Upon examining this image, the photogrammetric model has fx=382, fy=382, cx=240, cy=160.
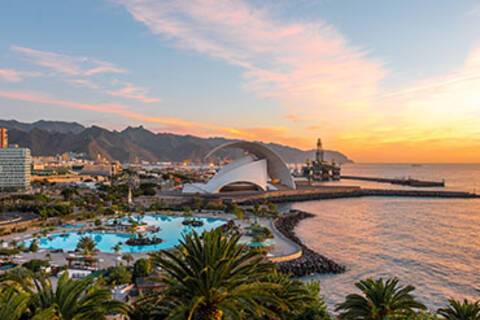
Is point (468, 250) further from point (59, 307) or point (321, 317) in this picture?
point (59, 307)

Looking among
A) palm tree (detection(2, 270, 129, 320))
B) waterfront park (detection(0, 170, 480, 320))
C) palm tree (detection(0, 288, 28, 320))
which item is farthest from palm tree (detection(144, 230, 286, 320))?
palm tree (detection(0, 288, 28, 320))

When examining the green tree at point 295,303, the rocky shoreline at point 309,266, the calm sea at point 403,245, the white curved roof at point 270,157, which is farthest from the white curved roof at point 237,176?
the green tree at point 295,303

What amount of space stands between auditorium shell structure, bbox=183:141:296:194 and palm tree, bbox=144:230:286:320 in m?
49.8

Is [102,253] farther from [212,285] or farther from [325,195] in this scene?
[325,195]

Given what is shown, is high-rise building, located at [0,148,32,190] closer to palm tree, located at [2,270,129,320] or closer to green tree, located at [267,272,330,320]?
green tree, located at [267,272,330,320]

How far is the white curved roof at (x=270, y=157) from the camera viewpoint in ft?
207

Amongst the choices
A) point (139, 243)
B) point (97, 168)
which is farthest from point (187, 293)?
point (97, 168)

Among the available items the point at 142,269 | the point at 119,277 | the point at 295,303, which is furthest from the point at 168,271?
the point at 142,269

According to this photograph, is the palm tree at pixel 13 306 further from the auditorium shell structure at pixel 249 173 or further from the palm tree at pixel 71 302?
the auditorium shell structure at pixel 249 173

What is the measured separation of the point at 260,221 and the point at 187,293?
31.6m

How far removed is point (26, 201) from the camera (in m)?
47.3

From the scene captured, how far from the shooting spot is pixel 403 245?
32.3 m

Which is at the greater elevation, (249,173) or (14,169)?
(249,173)

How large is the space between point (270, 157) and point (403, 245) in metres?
35.7
